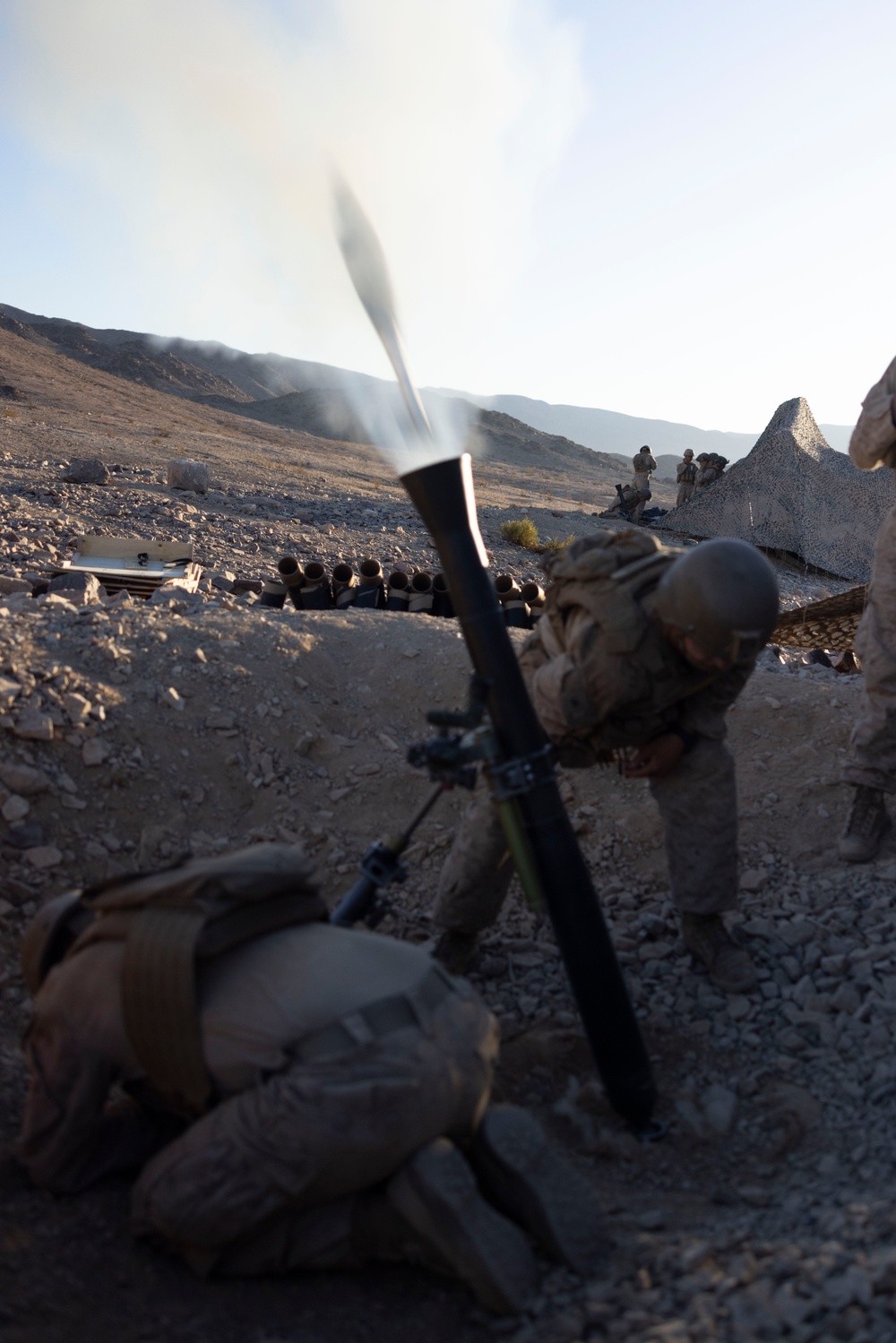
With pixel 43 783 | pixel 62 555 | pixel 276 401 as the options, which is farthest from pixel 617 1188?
pixel 276 401

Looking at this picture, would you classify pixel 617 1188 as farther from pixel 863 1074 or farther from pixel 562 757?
pixel 562 757

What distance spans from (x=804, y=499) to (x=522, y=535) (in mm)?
4147

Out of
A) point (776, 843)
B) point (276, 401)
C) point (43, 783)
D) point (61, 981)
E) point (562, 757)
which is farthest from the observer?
point (276, 401)

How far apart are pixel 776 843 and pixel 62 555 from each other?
7.69 metres

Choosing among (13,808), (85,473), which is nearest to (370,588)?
(13,808)

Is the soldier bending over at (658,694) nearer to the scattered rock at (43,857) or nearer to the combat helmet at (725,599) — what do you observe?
the combat helmet at (725,599)

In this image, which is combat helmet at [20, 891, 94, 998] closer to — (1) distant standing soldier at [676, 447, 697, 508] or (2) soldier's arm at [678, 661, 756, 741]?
(2) soldier's arm at [678, 661, 756, 741]

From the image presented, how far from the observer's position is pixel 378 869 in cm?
277

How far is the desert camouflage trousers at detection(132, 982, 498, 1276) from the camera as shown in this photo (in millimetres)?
1900

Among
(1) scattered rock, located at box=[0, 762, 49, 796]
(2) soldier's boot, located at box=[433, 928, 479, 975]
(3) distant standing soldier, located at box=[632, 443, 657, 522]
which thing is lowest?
(2) soldier's boot, located at box=[433, 928, 479, 975]

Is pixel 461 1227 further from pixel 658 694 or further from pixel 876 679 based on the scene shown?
pixel 876 679

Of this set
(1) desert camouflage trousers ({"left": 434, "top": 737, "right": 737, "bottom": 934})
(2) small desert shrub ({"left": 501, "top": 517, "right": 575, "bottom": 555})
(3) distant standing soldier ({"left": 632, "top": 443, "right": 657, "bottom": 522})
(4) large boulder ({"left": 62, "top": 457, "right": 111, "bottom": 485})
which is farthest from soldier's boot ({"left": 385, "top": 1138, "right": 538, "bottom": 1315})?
(3) distant standing soldier ({"left": 632, "top": 443, "right": 657, "bottom": 522})

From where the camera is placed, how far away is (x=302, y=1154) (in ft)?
6.22

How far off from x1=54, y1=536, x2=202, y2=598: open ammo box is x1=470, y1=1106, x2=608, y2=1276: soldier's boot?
6346 mm
